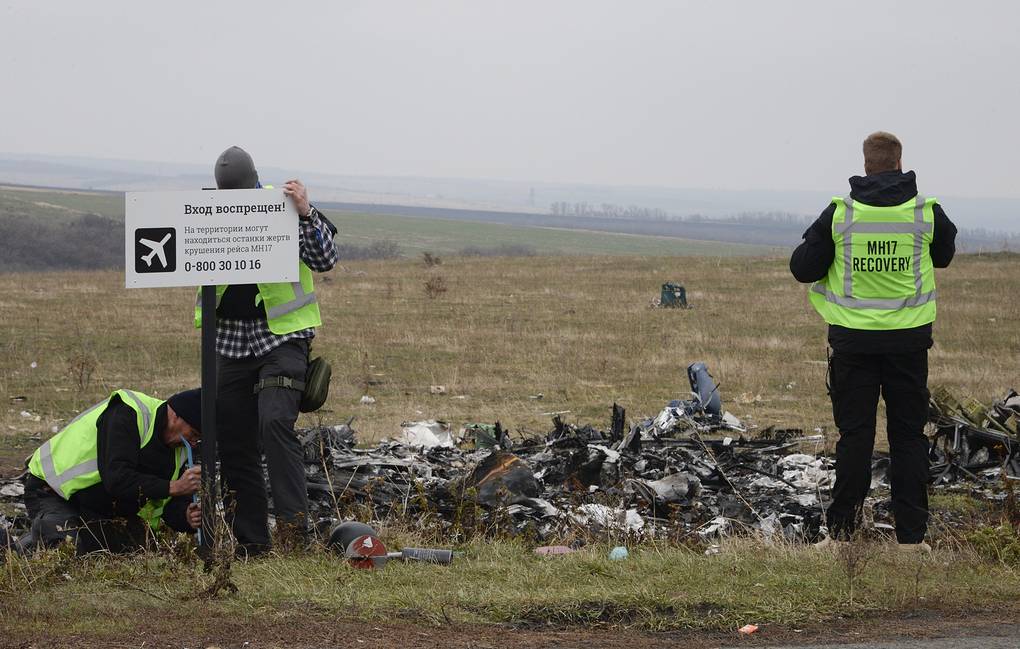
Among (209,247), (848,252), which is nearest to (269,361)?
(209,247)

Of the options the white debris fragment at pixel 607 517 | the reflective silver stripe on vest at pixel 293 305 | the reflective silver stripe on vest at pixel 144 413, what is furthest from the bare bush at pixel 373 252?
the reflective silver stripe on vest at pixel 293 305

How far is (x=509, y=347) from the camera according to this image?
18.5 meters

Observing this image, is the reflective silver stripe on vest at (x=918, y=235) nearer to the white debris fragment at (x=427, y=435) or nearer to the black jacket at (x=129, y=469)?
the black jacket at (x=129, y=469)

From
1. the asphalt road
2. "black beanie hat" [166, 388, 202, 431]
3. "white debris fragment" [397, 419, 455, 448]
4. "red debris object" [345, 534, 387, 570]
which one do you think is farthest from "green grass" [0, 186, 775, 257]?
the asphalt road

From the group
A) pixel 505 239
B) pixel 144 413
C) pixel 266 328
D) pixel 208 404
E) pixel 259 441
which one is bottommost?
pixel 505 239

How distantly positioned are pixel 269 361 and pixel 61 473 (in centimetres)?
140

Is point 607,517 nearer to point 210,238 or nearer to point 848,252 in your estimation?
point 848,252

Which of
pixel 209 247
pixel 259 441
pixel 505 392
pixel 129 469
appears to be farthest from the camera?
pixel 505 392

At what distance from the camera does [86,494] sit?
6.72 metres

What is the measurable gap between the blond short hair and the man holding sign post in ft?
9.43

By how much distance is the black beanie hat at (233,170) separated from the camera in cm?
627

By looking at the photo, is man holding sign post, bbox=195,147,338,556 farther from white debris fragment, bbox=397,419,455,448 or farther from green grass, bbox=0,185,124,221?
green grass, bbox=0,185,124,221

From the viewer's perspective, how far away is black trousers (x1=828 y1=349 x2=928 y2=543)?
259 inches

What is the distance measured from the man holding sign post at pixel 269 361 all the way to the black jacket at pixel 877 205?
255 cm
